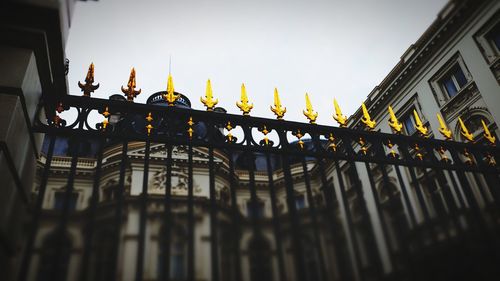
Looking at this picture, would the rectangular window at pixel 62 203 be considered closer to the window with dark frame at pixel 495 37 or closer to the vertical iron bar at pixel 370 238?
the vertical iron bar at pixel 370 238

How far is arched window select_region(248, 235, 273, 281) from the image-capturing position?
11.0ft

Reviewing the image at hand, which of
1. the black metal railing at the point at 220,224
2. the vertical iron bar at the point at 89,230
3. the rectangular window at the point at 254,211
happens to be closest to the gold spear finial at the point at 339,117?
the black metal railing at the point at 220,224

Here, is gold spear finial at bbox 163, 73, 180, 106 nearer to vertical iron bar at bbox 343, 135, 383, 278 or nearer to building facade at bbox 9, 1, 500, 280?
building facade at bbox 9, 1, 500, 280

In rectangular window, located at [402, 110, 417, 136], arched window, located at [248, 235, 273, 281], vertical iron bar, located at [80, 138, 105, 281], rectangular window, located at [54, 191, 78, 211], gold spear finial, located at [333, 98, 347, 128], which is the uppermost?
rectangular window, located at [402, 110, 417, 136]

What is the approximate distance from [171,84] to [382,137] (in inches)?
114

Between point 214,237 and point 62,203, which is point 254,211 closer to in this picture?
point 214,237

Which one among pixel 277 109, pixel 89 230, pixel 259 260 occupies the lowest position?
pixel 259 260

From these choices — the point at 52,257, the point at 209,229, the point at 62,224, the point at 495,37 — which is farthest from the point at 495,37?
the point at 52,257

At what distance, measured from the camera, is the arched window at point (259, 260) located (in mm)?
3348

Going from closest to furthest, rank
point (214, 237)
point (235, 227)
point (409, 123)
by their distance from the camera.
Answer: point (214, 237)
point (235, 227)
point (409, 123)

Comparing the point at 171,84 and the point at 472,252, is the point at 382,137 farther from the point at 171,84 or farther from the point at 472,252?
the point at 171,84

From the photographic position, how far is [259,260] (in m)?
3.38

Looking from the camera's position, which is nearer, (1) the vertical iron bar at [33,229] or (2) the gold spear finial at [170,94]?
(1) the vertical iron bar at [33,229]

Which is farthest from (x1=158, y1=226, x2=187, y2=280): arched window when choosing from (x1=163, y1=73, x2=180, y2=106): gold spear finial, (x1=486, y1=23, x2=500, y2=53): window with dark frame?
(x1=486, y1=23, x2=500, y2=53): window with dark frame
